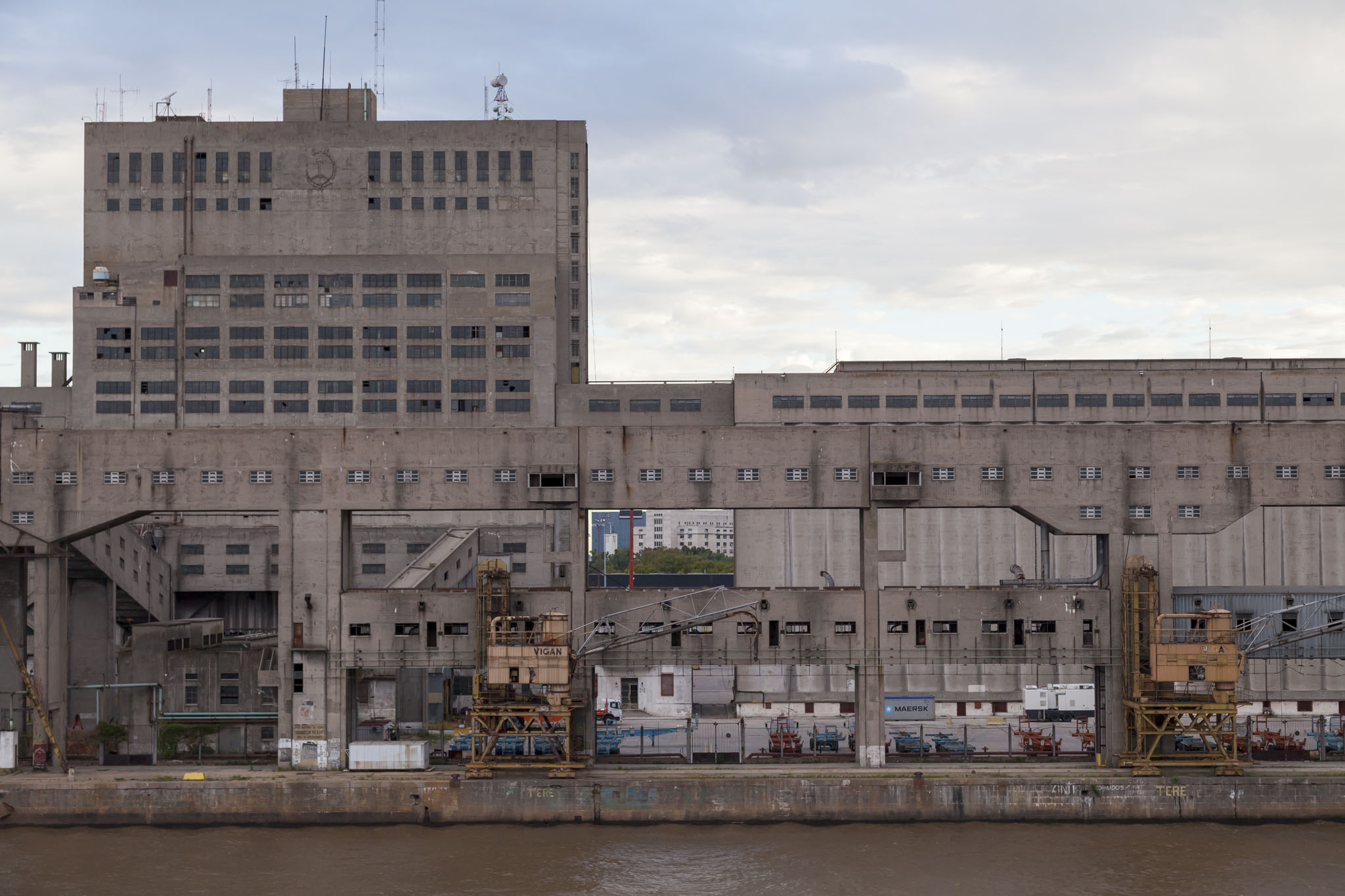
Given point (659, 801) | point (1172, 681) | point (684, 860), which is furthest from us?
point (1172, 681)

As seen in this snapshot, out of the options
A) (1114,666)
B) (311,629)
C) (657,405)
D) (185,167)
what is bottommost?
(1114,666)

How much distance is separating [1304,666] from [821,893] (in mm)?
51827

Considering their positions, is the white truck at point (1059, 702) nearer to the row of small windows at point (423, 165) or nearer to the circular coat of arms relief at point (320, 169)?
the row of small windows at point (423, 165)

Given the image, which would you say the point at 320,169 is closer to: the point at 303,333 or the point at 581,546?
the point at 303,333

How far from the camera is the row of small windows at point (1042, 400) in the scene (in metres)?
101

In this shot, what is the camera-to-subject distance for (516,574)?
10725 cm

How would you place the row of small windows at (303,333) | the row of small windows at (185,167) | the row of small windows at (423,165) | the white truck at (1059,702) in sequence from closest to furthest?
the white truck at (1059,702) → the row of small windows at (303,333) → the row of small windows at (185,167) → the row of small windows at (423,165)

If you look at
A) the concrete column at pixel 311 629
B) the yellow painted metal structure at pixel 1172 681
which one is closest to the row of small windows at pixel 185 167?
the concrete column at pixel 311 629

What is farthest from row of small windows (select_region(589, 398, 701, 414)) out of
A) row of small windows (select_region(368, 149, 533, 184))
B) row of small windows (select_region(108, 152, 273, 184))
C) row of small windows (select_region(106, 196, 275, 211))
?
row of small windows (select_region(108, 152, 273, 184))

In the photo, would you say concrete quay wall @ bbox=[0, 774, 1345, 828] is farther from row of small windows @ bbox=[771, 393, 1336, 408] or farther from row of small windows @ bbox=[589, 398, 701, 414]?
row of small windows @ bbox=[589, 398, 701, 414]

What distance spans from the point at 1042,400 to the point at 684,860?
61.3 m

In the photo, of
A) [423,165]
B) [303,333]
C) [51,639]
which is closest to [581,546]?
[51,639]

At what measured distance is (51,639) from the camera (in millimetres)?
61125

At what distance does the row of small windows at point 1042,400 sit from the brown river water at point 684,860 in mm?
48735
